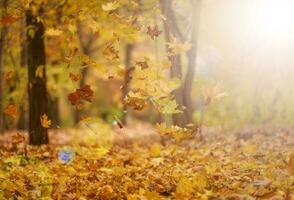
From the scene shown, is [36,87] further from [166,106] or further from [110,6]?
[166,106]

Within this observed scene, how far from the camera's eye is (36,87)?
13312 mm

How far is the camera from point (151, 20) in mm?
13312

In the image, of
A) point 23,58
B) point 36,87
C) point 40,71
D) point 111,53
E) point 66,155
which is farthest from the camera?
point 23,58

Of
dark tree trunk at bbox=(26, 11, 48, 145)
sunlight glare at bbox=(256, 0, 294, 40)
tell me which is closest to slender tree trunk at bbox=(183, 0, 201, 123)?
dark tree trunk at bbox=(26, 11, 48, 145)

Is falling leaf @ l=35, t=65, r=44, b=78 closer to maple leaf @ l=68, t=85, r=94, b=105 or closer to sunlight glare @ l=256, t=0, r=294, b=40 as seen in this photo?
maple leaf @ l=68, t=85, r=94, b=105

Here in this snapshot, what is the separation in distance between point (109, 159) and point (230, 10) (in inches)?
575

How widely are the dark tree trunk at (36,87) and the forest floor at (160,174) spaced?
2105 millimetres

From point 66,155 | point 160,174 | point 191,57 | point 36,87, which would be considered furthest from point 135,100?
point 36,87

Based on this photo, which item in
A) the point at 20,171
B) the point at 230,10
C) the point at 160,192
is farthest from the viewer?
the point at 230,10

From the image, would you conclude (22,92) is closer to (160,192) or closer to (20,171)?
(20,171)

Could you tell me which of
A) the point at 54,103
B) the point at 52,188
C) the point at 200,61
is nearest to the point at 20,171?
the point at 52,188

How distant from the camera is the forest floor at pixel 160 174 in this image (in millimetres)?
6871

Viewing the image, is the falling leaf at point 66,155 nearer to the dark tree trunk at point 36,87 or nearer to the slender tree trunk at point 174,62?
the dark tree trunk at point 36,87

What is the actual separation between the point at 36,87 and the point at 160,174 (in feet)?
19.9
